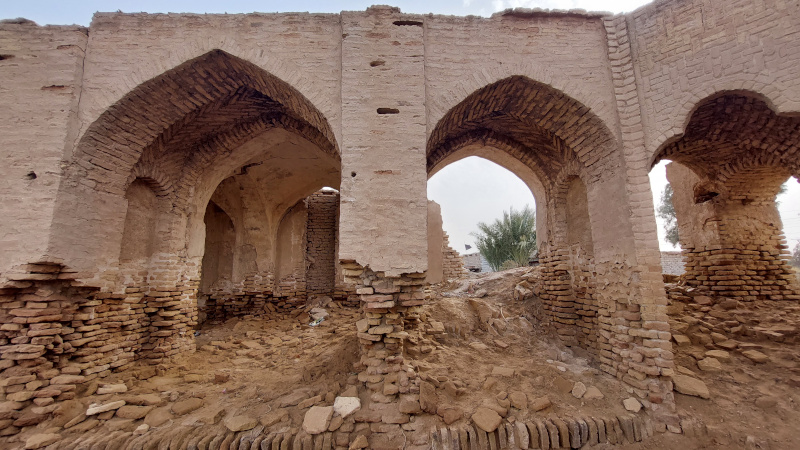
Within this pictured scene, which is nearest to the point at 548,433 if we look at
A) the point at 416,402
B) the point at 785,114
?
the point at 416,402

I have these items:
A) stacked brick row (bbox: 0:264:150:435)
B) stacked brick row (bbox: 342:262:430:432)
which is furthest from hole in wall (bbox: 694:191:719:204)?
stacked brick row (bbox: 0:264:150:435)

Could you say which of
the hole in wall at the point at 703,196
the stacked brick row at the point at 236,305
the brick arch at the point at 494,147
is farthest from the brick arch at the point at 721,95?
the stacked brick row at the point at 236,305

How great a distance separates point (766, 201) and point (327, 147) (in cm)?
831

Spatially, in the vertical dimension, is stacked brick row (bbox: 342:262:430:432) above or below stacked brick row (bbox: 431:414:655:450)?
above

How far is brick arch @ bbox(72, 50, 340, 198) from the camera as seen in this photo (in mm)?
4457

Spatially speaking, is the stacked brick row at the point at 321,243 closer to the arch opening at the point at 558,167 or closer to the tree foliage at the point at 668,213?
the arch opening at the point at 558,167

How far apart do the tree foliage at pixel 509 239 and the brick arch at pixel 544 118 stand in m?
11.1

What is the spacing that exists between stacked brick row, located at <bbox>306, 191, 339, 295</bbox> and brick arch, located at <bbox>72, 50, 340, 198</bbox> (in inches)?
182

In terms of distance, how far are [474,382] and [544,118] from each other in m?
3.79

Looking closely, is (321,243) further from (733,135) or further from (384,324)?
(733,135)

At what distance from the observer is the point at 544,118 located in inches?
200

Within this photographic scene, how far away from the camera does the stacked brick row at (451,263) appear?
999 centimetres

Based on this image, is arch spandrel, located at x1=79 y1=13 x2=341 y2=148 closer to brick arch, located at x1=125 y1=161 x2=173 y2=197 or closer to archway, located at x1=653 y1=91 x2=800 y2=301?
brick arch, located at x1=125 y1=161 x2=173 y2=197

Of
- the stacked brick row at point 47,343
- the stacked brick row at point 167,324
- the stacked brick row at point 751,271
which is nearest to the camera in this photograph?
the stacked brick row at point 47,343
